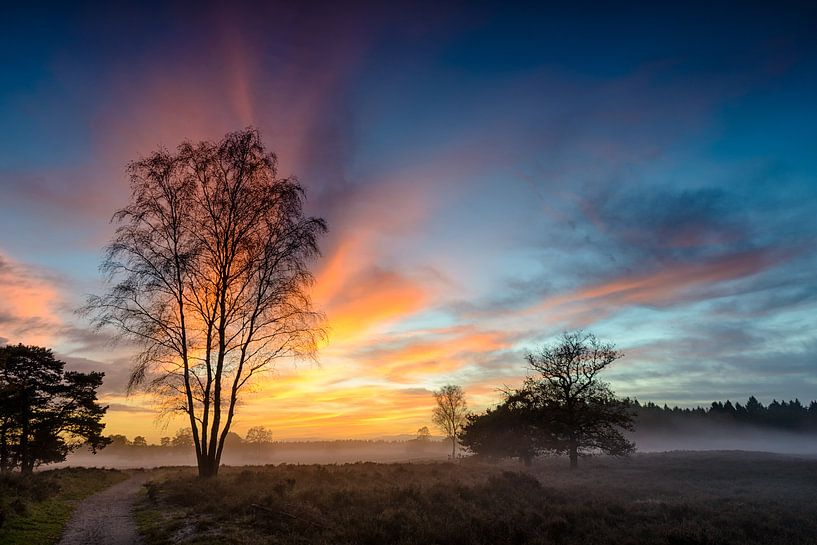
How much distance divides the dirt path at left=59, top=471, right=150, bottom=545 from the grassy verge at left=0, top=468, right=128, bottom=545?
14.4 inches

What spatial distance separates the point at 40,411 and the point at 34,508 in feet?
89.9

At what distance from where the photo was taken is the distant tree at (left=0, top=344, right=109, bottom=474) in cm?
3353

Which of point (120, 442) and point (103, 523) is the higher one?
point (103, 523)

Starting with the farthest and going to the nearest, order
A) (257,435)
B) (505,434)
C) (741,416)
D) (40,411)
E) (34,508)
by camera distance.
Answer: (257,435)
(741,416)
(505,434)
(40,411)
(34,508)

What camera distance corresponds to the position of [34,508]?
49.0ft

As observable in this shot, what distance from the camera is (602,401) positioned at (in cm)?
3947

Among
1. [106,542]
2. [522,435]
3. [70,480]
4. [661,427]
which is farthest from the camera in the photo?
[661,427]

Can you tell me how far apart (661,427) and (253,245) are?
16385 cm

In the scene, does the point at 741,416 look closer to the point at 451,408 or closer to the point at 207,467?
the point at 451,408

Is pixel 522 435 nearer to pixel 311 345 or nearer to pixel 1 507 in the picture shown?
pixel 311 345

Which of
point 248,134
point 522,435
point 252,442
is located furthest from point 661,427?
point 248,134

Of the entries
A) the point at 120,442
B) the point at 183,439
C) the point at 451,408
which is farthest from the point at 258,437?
the point at 451,408

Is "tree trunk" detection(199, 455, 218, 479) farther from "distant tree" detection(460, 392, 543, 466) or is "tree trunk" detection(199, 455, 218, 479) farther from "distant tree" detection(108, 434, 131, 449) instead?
"distant tree" detection(108, 434, 131, 449)

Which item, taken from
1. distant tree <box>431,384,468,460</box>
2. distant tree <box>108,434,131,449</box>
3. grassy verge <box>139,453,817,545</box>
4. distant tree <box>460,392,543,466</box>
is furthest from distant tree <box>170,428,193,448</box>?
grassy verge <box>139,453,817,545</box>
